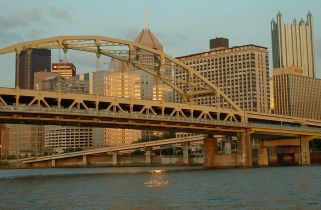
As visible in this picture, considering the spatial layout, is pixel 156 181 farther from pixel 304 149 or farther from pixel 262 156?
pixel 262 156

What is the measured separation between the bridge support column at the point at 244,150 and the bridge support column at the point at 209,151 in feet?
20.2

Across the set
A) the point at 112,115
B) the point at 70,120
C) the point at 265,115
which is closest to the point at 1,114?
the point at 70,120

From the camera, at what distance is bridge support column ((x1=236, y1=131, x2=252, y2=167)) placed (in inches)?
4756

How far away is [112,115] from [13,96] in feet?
53.7

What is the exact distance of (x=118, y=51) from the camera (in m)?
108

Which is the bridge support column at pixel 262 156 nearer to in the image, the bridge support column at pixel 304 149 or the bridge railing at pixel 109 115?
the bridge support column at pixel 304 149

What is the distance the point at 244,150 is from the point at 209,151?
854cm

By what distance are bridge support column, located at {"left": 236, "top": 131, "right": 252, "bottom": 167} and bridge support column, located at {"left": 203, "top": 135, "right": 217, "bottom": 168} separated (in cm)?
617

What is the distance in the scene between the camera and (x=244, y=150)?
121 metres

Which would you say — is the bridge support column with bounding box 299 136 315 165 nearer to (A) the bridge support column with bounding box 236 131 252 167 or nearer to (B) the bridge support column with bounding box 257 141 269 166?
(B) the bridge support column with bounding box 257 141 269 166

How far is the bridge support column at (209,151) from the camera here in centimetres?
12525

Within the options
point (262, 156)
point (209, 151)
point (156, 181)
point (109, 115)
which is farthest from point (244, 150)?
point (156, 181)

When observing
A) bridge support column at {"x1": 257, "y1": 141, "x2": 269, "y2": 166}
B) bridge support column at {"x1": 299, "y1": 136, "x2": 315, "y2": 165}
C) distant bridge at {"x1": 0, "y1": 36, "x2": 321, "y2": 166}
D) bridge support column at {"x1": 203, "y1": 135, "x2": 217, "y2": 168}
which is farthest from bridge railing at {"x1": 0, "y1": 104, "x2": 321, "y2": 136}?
bridge support column at {"x1": 257, "y1": 141, "x2": 269, "y2": 166}

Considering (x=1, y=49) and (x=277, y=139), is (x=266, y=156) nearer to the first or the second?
(x=277, y=139)
